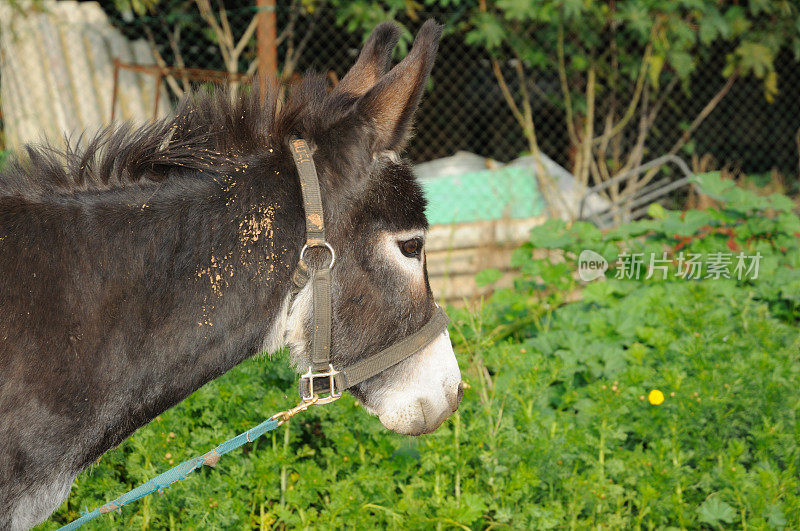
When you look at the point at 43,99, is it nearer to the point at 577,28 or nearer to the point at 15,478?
the point at 577,28

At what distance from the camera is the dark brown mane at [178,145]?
1752 millimetres

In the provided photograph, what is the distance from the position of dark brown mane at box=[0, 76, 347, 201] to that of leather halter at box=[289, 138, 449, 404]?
0.12 m

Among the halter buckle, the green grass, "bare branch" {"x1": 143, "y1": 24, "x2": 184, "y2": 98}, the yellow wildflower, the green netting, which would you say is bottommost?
the green netting

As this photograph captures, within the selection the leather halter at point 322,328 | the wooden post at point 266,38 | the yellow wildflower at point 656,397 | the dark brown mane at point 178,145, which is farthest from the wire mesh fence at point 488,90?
the leather halter at point 322,328

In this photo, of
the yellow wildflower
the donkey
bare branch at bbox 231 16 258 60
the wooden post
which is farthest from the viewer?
bare branch at bbox 231 16 258 60

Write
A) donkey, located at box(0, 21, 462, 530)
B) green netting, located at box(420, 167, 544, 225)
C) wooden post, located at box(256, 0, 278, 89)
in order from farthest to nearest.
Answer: green netting, located at box(420, 167, 544, 225) < wooden post, located at box(256, 0, 278, 89) < donkey, located at box(0, 21, 462, 530)

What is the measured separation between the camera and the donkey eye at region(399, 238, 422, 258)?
188 cm

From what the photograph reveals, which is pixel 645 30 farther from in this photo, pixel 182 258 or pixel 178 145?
pixel 182 258

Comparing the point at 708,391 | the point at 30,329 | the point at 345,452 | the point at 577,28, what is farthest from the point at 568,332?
the point at 577,28

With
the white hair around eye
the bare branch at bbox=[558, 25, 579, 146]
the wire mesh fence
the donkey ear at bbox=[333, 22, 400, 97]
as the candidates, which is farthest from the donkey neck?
the bare branch at bbox=[558, 25, 579, 146]

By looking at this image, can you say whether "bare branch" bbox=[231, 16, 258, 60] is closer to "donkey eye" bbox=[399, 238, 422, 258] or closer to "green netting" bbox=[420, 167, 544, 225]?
"green netting" bbox=[420, 167, 544, 225]

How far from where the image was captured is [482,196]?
600 centimetres

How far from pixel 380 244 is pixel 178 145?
0.58 meters

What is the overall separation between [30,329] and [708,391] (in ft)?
8.80
